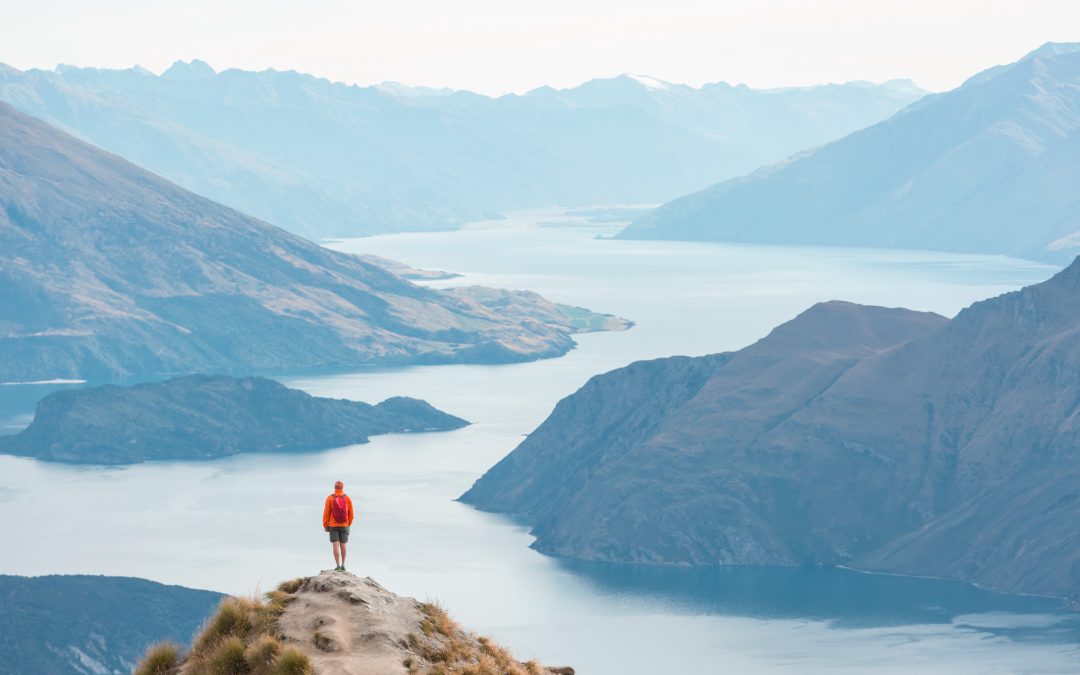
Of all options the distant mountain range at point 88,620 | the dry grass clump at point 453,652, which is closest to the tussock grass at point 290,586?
the dry grass clump at point 453,652

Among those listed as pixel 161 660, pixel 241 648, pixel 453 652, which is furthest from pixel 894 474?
pixel 241 648

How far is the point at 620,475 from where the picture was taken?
18975 centimetres

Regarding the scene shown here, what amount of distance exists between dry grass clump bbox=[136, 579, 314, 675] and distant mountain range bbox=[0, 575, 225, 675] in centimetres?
8908

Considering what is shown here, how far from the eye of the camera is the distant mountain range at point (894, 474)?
556 feet

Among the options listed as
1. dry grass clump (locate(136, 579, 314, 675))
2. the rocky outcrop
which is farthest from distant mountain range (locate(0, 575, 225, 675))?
dry grass clump (locate(136, 579, 314, 675))

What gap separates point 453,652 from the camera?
33.7 m

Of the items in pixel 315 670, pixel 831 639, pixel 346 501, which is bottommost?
pixel 831 639

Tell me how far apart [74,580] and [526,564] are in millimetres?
45971

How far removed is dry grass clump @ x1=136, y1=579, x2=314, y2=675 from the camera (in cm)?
3119

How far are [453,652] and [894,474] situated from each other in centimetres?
15315

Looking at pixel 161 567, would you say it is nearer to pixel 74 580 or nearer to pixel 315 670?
pixel 74 580

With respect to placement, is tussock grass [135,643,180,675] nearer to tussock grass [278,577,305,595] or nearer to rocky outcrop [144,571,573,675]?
rocky outcrop [144,571,573,675]

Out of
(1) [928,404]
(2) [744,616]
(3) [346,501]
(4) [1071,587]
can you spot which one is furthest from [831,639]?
(3) [346,501]

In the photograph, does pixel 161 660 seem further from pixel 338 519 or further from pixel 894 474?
pixel 894 474
